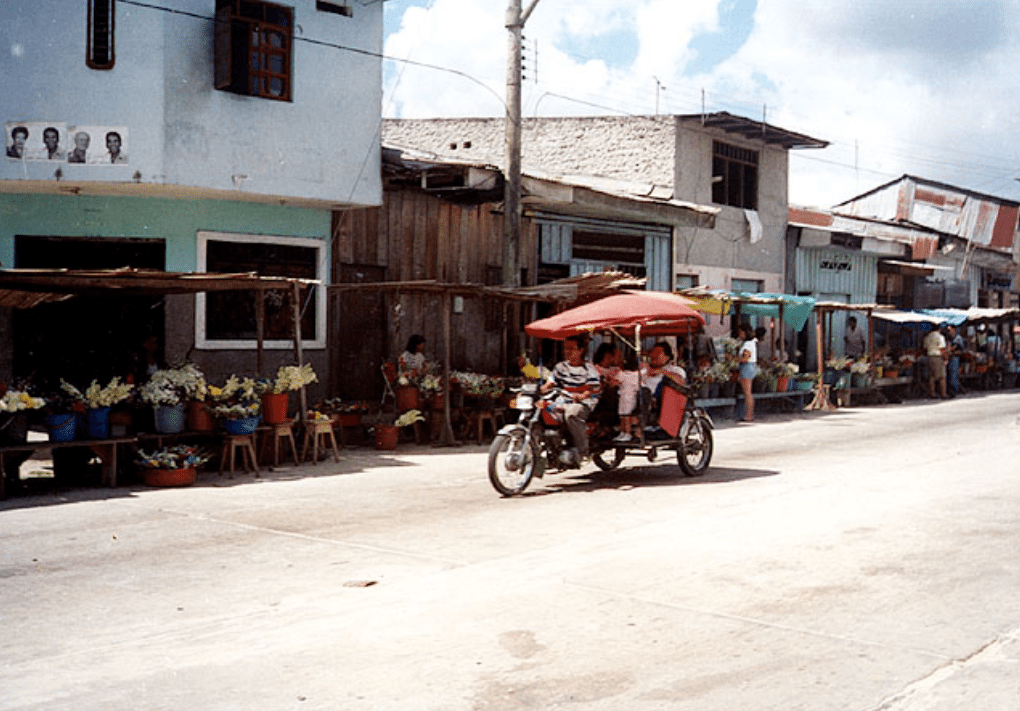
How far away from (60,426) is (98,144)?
495 centimetres

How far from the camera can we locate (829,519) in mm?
10062

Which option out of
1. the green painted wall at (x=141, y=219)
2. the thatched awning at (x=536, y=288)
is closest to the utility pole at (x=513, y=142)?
the thatched awning at (x=536, y=288)

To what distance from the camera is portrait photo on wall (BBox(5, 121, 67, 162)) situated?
1502 centimetres

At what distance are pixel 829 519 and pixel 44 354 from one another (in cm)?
1176

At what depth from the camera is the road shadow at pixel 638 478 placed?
1249cm

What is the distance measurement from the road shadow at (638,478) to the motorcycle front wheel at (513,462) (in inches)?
7.5

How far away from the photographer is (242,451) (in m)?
13.8

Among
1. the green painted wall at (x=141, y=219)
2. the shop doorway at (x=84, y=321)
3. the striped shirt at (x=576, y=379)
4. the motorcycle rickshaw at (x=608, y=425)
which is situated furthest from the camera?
the shop doorway at (x=84, y=321)

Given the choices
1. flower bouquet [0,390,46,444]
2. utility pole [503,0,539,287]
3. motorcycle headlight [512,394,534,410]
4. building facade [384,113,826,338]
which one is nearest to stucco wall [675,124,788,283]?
building facade [384,113,826,338]

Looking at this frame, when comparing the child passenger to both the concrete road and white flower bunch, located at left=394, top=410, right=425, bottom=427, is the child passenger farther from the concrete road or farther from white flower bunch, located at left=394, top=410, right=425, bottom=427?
white flower bunch, located at left=394, top=410, right=425, bottom=427

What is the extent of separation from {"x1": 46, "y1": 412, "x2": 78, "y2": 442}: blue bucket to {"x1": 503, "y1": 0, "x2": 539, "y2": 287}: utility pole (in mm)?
7837

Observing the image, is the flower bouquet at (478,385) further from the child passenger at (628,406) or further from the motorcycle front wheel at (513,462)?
the motorcycle front wheel at (513,462)

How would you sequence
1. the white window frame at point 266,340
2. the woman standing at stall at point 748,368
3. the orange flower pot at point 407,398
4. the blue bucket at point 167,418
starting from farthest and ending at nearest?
the woman standing at stall at point 748,368 < the orange flower pot at point 407,398 < the white window frame at point 266,340 < the blue bucket at point 167,418

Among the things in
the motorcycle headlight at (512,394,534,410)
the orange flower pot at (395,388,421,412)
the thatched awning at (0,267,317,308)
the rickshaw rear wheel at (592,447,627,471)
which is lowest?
the rickshaw rear wheel at (592,447,627,471)
